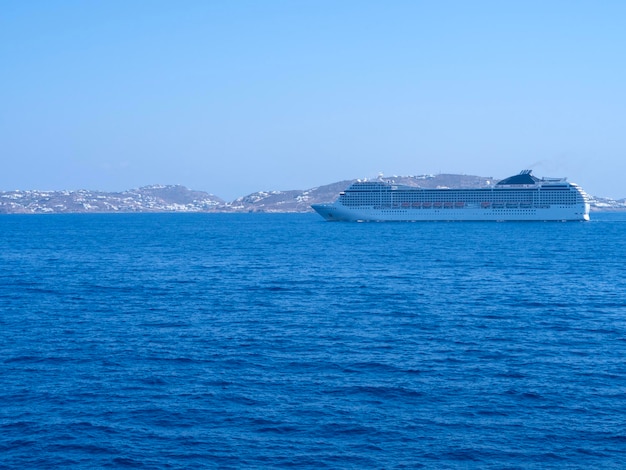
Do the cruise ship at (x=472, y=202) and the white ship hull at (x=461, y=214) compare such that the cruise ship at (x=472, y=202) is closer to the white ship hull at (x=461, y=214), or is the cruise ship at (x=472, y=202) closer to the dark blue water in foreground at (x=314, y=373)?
the white ship hull at (x=461, y=214)

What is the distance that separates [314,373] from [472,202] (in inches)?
4800

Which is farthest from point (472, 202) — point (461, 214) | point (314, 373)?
point (314, 373)

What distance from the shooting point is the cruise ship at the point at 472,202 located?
450 ft

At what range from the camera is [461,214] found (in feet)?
454

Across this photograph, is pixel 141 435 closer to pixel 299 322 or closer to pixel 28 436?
pixel 28 436

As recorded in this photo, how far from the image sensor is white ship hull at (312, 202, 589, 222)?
5364 inches

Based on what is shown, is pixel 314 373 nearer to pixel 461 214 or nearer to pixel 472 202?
pixel 461 214

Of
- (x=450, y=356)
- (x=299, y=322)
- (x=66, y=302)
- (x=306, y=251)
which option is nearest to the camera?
(x=450, y=356)

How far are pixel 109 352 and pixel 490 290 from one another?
74.6 ft

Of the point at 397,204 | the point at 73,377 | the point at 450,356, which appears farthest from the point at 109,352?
the point at 397,204

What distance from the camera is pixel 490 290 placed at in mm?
40000

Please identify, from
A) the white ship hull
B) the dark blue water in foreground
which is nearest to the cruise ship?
the white ship hull

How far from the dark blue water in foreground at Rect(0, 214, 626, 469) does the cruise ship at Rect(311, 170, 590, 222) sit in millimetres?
94457

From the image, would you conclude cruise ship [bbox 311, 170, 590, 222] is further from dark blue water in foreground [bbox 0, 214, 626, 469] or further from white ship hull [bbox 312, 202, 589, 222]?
dark blue water in foreground [bbox 0, 214, 626, 469]
